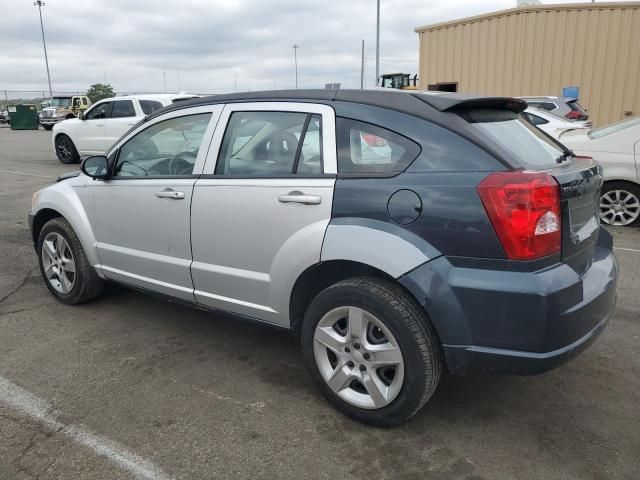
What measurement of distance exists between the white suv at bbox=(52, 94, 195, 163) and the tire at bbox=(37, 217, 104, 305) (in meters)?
8.11

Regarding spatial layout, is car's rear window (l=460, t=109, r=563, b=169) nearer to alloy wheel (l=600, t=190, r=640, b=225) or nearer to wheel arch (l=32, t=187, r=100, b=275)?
wheel arch (l=32, t=187, r=100, b=275)

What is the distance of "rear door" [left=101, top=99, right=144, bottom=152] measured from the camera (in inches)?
504

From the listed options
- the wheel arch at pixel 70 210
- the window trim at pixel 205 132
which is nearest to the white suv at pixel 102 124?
the wheel arch at pixel 70 210

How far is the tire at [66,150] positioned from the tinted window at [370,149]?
13428 millimetres

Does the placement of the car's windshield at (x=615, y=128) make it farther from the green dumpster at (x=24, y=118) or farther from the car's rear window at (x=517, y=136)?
the green dumpster at (x=24, y=118)

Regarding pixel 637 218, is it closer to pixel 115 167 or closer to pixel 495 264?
pixel 495 264

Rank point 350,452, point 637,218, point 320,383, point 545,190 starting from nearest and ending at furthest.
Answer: point 545,190 → point 350,452 → point 320,383 → point 637,218

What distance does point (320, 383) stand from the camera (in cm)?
296

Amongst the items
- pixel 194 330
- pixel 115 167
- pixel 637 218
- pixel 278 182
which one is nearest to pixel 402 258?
pixel 278 182

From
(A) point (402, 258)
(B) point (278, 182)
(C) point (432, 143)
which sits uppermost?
(C) point (432, 143)

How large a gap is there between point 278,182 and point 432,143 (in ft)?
2.84

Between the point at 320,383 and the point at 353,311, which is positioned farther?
the point at 320,383

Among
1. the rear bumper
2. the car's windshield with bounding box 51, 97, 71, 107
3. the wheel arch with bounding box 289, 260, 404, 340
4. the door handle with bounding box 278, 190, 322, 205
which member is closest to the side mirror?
the door handle with bounding box 278, 190, 322, 205

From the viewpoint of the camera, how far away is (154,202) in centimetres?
361
